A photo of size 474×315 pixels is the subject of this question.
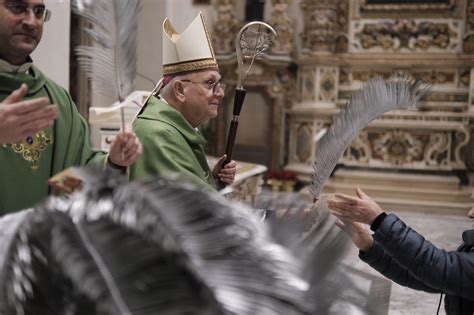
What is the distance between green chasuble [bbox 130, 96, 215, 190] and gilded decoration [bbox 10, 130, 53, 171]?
0.26m

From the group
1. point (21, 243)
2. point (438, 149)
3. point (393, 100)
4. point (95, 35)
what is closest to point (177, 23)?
point (438, 149)

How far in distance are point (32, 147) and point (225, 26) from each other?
9412 millimetres

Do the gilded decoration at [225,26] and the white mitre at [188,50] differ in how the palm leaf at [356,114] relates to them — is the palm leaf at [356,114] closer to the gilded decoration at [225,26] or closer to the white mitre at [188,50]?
the white mitre at [188,50]

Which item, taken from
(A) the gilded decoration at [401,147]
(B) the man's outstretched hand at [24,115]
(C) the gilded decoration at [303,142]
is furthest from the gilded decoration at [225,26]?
(B) the man's outstretched hand at [24,115]

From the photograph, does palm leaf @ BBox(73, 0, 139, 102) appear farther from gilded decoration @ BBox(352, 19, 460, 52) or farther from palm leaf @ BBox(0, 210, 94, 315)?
gilded decoration @ BBox(352, 19, 460, 52)

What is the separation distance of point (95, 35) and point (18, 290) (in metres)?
0.60

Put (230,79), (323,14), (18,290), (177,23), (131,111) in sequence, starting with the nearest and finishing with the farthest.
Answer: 1. (18,290)
2. (131,111)
3. (177,23)
4. (323,14)
5. (230,79)

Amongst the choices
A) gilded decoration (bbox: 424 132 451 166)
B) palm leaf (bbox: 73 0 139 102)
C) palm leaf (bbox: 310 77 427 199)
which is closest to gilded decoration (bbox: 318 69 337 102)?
gilded decoration (bbox: 424 132 451 166)

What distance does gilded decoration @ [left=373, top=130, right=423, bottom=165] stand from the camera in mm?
9516

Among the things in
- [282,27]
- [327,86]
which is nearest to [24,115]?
[327,86]

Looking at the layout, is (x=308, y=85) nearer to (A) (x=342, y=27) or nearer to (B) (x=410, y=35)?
(A) (x=342, y=27)

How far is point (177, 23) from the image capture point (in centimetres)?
817

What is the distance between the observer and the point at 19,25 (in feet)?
4.61

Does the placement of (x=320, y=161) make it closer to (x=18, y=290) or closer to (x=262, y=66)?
(x=18, y=290)
